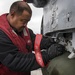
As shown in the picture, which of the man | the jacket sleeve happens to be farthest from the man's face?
the jacket sleeve

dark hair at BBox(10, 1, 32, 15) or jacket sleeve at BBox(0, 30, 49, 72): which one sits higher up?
dark hair at BBox(10, 1, 32, 15)

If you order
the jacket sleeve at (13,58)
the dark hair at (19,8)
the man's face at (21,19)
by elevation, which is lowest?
the jacket sleeve at (13,58)

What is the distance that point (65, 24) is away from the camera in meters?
2.06

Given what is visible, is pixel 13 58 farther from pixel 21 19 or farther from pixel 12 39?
pixel 21 19

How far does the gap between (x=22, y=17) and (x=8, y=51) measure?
0.97ft

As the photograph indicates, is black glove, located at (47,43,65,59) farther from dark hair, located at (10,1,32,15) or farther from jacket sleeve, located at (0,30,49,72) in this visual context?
dark hair, located at (10,1,32,15)

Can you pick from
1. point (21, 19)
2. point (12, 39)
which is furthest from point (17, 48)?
point (21, 19)

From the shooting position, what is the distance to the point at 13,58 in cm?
215

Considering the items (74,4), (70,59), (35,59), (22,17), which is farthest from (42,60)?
(74,4)

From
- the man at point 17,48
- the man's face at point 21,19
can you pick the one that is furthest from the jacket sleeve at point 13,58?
the man's face at point 21,19

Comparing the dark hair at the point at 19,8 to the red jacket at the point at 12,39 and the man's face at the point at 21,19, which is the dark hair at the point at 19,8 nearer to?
the man's face at the point at 21,19

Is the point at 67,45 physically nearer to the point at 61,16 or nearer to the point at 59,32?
the point at 59,32

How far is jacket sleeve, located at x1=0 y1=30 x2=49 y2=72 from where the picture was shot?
2141mm

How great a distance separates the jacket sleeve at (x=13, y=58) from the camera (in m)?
2.14
